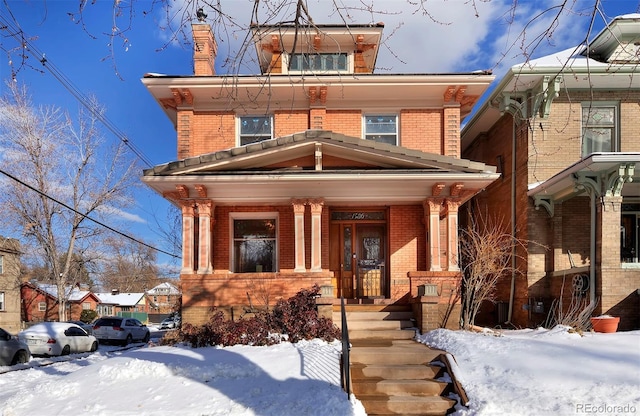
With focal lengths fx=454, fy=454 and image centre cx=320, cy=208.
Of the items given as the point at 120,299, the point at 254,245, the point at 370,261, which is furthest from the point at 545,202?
the point at 120,299

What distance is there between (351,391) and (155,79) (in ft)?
35.0

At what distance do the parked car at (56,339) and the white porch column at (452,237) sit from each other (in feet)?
49.5

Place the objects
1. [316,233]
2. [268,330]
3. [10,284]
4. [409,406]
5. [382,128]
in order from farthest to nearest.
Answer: [10,284] < [382,128] < [316,233] < [268,330] < [409,406]

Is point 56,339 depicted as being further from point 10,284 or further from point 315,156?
point 10,284

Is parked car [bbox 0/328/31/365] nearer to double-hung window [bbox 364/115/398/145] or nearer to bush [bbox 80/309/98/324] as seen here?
double-hung window [bbox 364/115/398/145]

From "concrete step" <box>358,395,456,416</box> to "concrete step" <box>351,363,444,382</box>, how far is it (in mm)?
684

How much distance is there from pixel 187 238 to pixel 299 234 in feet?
9.43

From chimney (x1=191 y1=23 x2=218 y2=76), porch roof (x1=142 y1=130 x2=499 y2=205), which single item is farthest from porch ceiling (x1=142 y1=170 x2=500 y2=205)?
chimney (x1=191 y1=23 x2=218 y2=76)

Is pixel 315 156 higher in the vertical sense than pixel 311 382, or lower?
higher

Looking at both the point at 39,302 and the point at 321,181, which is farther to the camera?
the point at 39,302

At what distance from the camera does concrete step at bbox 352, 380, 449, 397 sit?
6629 millimetres

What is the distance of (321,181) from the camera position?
11023mm

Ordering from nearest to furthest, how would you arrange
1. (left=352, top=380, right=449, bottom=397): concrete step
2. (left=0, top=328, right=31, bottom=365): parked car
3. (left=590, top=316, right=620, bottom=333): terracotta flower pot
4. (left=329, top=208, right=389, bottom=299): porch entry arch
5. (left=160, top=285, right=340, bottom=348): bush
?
(left=352, top=380, right=449, bottom=397): concrete step, (left=160, top=285, right=340, bottom=348): bush, (left=590, top=316, right=620, bottom=333): terracotta flower pot, (left=329, top=208, right=389, bottom=299): porch entry arch, (left=0, top=328, right=31, bottom=365): parked car

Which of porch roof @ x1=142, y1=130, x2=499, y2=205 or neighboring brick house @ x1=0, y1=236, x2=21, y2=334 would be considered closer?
porch roof @ x1=142, y1=130, x2=499, y2=205
